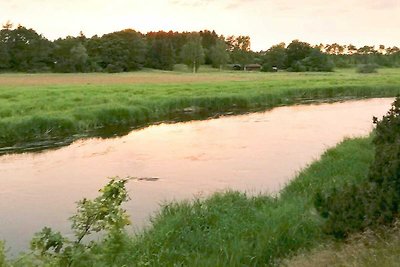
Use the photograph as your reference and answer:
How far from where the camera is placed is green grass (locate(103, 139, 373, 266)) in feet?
23.7

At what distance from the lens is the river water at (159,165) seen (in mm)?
11508

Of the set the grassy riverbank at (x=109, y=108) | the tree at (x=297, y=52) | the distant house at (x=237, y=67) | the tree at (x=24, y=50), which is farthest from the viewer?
the distant house at (x=237, y=67)

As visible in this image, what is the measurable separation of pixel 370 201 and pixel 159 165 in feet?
33.6

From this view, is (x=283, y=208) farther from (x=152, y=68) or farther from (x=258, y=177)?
(x=152, y=68)

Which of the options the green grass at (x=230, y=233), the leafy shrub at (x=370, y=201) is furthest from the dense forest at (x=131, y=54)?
the leafy shrub at (x=370, y=201)

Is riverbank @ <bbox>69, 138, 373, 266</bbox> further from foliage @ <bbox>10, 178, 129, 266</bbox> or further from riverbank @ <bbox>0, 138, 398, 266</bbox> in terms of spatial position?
foliage @ <bbox>10, 178, 129, 266</bbox>

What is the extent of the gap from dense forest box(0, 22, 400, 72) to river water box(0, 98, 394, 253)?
206ft

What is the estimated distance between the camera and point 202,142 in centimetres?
2048

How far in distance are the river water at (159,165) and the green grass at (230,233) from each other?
6.02ft

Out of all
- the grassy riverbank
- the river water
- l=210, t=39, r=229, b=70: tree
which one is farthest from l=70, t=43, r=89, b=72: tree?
the river water

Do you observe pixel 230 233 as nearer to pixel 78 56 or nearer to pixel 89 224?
pixel 89 224

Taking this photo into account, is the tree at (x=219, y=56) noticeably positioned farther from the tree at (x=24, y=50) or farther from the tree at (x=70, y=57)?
the tree at (x=24, y=50)

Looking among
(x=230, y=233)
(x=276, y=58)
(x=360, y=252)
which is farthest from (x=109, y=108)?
(x=276, y=58)

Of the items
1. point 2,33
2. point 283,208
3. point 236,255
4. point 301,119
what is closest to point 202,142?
point 301,119
